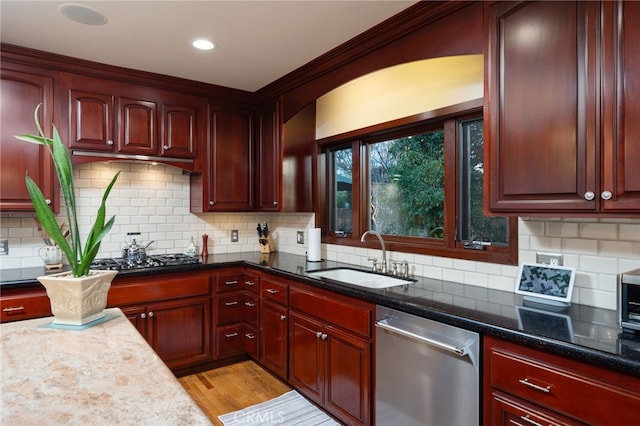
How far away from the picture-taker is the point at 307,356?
2625mm

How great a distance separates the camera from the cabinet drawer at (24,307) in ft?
7.98

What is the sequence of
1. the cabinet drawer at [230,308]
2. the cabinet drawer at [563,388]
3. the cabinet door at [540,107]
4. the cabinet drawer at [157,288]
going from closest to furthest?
the cabinet drawer at [563,388] < the cabinet door at [540,107] < the cabinet drawer at [157,288] < the cabinet drawer at [230,308]

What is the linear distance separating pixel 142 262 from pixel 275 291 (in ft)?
3.84

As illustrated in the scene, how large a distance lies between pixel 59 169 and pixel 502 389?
1841 millimetres

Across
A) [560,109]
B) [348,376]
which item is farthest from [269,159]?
[560,109]

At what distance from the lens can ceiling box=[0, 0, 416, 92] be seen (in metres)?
2.19

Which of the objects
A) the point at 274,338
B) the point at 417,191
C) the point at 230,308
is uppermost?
the point at 417,191

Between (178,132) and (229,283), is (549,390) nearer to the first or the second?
(229,283)

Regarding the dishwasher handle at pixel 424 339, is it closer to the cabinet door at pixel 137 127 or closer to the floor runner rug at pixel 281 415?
the floor runner rug at pixel 281 415

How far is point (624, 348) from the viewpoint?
4.08 feet

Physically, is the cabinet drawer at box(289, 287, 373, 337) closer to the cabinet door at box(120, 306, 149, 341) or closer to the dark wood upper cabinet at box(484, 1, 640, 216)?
the dark wood upper cabinet at box(484, 1, 640, 216)

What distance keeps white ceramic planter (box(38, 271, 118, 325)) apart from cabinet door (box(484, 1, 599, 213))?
172 cm

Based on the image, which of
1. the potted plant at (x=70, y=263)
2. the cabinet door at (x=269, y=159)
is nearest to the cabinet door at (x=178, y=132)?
the cabinet door at (x=269, y=159)

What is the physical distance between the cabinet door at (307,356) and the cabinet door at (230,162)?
1437 millimetres
